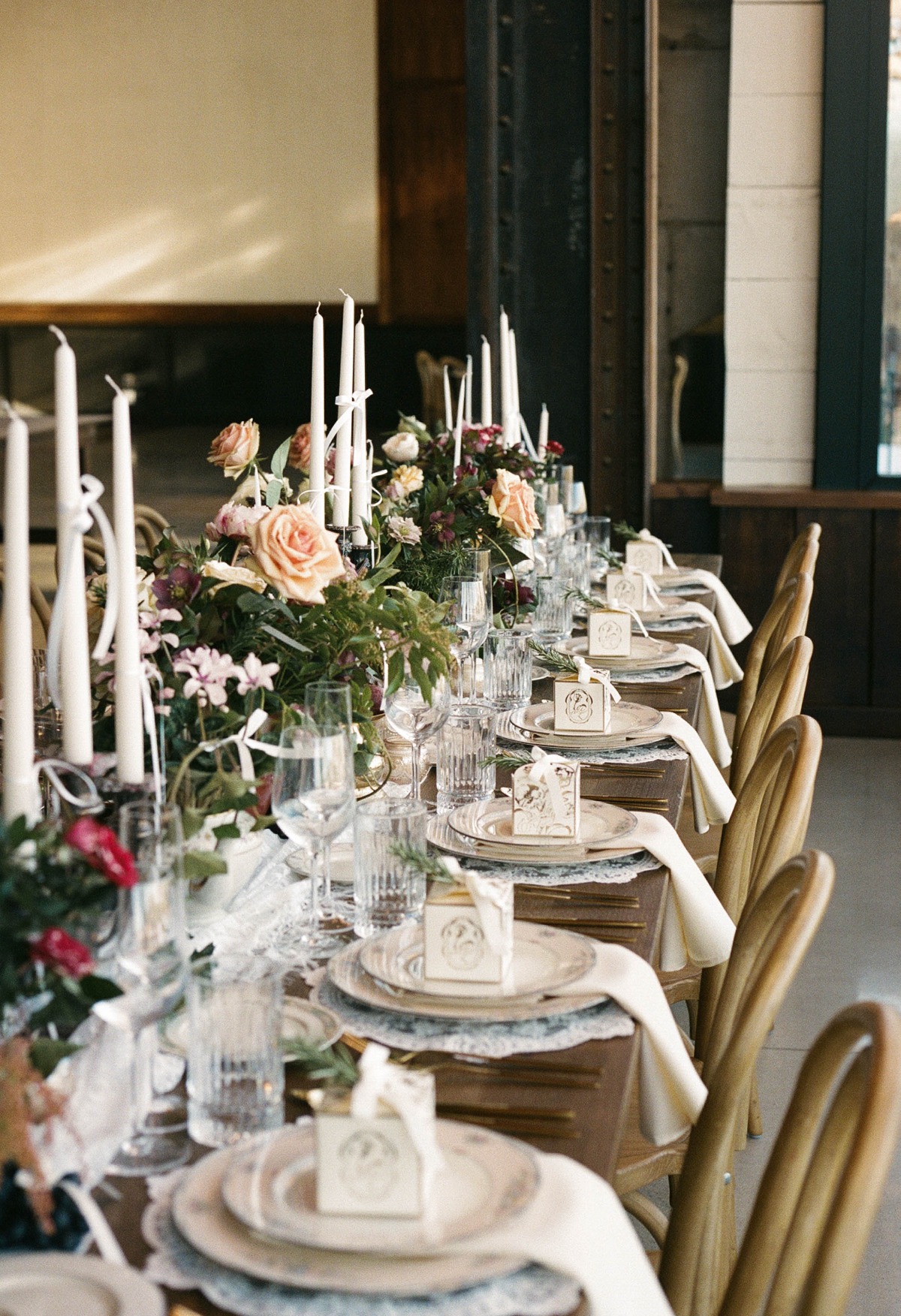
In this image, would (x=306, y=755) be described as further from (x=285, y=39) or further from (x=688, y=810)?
(x=285, y=39)

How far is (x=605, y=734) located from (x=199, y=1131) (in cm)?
134

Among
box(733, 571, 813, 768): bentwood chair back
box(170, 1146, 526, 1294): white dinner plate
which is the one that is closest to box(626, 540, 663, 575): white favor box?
box(733, 571, 813, 768): bentwood chair back

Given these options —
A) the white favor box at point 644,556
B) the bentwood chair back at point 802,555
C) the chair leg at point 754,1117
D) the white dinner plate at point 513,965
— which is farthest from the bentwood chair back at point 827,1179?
the white favor box at point 644,556

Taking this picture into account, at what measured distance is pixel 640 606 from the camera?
379 cm

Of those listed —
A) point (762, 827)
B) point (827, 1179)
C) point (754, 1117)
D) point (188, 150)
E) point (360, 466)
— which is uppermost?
point (188, 150)

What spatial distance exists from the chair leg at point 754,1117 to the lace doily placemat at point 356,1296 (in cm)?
197

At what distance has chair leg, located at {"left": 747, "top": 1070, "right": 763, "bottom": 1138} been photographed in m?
2.93

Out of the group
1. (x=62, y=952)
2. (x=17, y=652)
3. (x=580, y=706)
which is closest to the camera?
(x=62, y=952)

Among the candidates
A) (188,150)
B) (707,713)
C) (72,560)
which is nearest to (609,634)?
(707,713)

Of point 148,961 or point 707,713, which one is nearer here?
point 148,961

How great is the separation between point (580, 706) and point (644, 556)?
1.81 meters

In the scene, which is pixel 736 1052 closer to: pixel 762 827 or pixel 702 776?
pixel 762 827

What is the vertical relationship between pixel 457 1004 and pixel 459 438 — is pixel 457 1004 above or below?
below

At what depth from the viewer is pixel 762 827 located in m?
2.19
